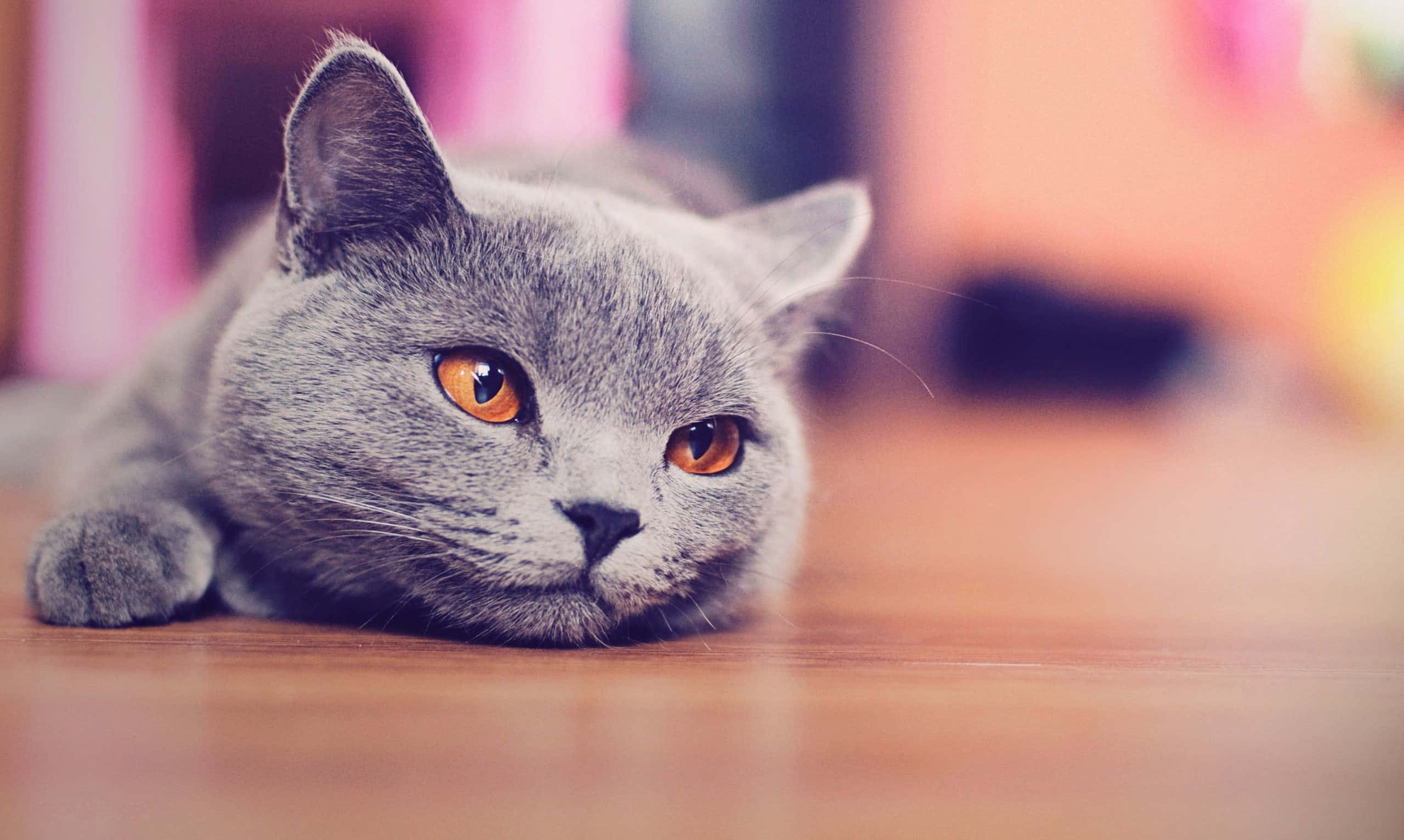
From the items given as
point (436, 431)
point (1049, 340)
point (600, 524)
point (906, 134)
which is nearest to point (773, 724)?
point (600, 524)

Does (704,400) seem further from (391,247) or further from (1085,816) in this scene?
(1085,816)

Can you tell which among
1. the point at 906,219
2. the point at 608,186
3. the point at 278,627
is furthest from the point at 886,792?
the point at 906,219

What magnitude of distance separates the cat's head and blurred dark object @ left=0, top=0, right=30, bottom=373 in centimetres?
88

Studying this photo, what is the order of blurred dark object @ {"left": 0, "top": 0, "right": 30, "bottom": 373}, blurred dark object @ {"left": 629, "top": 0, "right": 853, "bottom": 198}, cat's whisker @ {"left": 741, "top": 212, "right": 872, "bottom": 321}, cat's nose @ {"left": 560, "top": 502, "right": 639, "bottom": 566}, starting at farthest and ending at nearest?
blurred dark object @ {"left": 629, "top": 0, "right": 853, "bottom": 198} < blurred dark object @ {"left": 0, "top": 0, "right": 30, "bottom": 373} < cat's whisker @ {"left": 741, "top": 212, "right": 872, "bottom": 321} < cat's nose @ {"left": 560, "top": 502, "right": 639, "bottom": 566}

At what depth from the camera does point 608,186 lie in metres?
1.21

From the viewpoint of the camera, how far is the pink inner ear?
1.46 m

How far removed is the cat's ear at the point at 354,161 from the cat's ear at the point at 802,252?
32cm

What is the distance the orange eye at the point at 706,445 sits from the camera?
0.87 metres

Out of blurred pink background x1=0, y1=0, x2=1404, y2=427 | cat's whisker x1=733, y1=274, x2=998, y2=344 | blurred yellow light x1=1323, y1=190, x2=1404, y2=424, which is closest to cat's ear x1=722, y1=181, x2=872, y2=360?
cat's whisker x1=733, y1=274, x2=998, y2=344

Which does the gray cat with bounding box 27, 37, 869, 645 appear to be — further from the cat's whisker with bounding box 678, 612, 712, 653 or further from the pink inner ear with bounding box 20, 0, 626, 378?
the pink inner ear with bounding box 20, 0, 626, 378

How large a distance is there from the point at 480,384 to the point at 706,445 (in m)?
0.21

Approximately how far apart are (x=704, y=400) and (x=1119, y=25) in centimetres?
162

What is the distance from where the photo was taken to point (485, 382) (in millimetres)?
792

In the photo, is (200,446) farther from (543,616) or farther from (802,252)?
(802,252)
